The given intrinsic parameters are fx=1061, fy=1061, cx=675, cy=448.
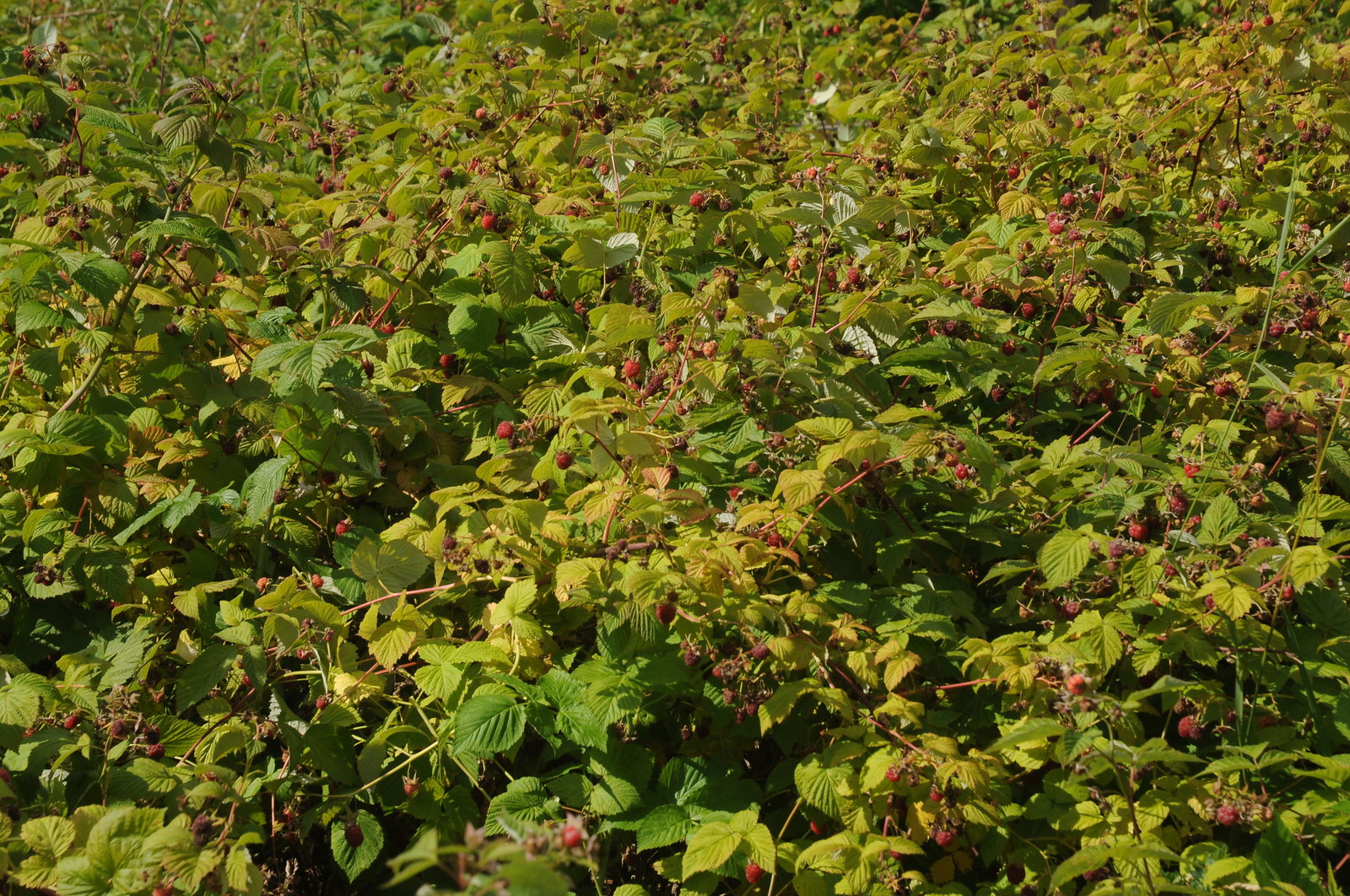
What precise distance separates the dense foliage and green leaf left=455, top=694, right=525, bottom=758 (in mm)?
15

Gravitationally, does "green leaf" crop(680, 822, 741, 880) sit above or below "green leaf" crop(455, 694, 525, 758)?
below

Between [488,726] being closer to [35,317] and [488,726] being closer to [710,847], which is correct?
[710,847]

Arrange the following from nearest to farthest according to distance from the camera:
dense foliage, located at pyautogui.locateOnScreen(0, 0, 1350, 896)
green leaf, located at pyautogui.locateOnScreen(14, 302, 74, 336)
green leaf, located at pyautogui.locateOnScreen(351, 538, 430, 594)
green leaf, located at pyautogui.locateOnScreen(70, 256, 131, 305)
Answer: dense foliage, located at pyautogui.locateOnScreen(0, 0, 1350, 896) → green leaf, located at pyautogui.locateOnScreen(351, 538, 430, 594) → green leaf, located at pyautogui.locateOnScreen(70, 256, 131, 305) → green leaf, located at pyautogui.locateOnScreen(14, 302, 74, 336)

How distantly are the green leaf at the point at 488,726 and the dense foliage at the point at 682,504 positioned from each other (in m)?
0.02

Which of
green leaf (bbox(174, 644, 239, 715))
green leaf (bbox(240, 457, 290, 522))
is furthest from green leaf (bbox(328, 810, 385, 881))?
green leaf (bbox(240, 457, 290, 522))

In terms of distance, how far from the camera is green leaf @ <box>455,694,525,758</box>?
73.9 inches

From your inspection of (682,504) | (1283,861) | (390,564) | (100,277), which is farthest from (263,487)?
(1283,861)

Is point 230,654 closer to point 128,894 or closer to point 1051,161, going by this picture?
point 128,894

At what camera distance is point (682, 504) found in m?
2.05

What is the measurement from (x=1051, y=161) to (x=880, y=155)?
1.76ft

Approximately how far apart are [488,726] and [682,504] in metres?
0.54

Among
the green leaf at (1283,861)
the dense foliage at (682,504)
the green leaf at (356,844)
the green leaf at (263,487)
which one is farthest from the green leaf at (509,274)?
the green leaf at (1283,861)

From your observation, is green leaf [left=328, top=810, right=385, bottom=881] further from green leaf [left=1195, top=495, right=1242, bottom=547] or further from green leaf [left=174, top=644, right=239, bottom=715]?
green leaf [left=1195, top=495, right=1242, bottom=547]

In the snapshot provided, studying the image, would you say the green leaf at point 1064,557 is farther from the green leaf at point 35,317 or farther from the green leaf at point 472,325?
the green leaf at point 35,317
